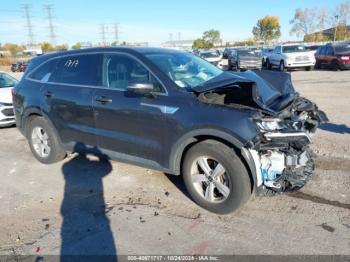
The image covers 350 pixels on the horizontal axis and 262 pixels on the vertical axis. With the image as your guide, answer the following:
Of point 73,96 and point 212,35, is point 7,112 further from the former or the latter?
point 212,35

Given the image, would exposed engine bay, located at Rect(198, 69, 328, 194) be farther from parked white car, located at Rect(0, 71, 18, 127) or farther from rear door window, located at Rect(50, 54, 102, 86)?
parked white car, located at Rect(0, 71, 18, 127)

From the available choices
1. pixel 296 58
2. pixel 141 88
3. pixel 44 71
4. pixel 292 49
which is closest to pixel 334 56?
pixel 296 58

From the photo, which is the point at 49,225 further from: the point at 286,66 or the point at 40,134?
the point at 286,66

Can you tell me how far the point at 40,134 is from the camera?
587cm

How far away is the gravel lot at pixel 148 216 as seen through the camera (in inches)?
134

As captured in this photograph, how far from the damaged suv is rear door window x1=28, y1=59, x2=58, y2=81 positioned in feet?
0.09

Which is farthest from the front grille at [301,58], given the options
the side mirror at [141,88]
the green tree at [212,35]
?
the green tree at [212,35]

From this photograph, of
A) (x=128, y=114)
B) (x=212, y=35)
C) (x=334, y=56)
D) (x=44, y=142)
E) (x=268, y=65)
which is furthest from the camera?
(x=212, y=35)

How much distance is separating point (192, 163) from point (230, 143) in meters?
0.55

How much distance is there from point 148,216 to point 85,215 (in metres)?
0.75

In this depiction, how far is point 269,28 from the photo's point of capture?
97.2 metres

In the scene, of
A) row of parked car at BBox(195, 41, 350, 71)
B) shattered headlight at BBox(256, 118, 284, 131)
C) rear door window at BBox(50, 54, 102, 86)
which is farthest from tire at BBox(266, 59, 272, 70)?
shattered headlight at BBox(256, 118, 284, 131)

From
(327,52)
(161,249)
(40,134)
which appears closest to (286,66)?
(327,52)

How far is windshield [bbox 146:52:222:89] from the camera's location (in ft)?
14.1
